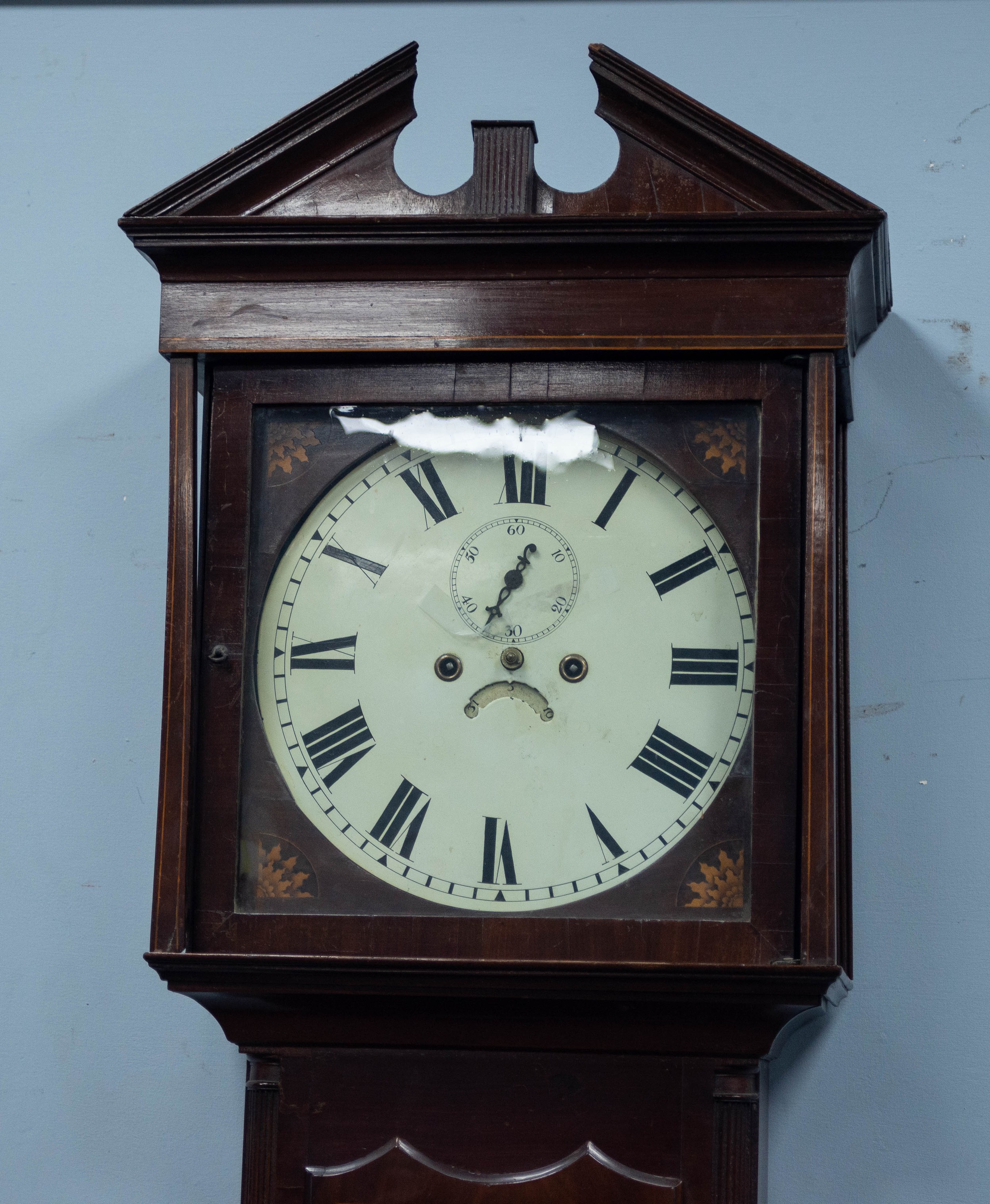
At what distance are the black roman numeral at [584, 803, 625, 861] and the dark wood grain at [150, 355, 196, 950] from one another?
27cm

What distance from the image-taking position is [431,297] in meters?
1.01

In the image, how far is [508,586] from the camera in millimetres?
1020

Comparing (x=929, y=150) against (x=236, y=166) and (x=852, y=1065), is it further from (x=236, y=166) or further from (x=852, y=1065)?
(x=852, y=1065)

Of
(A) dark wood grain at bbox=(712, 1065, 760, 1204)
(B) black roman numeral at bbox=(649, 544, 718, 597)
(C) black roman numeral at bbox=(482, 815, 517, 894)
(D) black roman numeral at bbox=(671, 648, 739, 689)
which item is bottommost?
(A) dark wood grain at bbox=(712, 1065, 760, 1204)

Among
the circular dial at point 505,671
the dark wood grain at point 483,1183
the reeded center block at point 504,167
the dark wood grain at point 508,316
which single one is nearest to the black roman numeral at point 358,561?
the circular dial at point 505,671

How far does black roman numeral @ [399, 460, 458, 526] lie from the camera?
1033mm

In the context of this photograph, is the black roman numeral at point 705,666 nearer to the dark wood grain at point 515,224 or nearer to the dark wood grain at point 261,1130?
the dark wood grain at point 515,224

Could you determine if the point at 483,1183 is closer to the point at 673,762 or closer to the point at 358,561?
the point at 673,762

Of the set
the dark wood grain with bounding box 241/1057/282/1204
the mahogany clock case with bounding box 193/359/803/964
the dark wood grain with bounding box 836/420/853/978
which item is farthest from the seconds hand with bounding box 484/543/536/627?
the dark wood grain with bounding box 241/1057/282/1204

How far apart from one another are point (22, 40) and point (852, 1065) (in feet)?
3.74

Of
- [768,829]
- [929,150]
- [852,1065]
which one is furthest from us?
[929,150]

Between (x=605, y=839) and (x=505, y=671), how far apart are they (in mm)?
133

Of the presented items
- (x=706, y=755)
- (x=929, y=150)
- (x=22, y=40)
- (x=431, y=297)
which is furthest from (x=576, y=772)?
(x=22, y=40)

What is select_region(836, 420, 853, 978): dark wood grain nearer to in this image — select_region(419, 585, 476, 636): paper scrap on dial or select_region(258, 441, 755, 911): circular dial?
select_region(258, 441, 755, 911): circular dial
